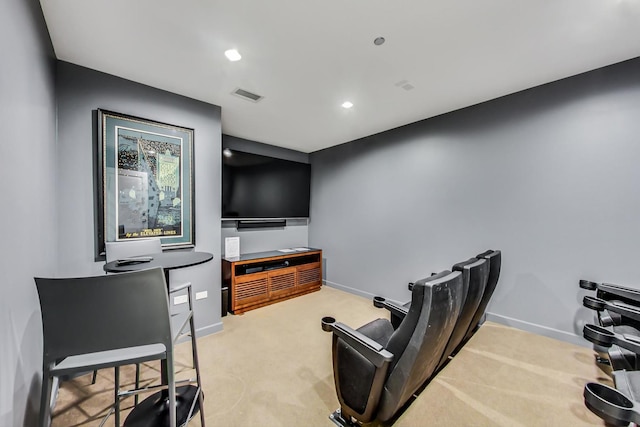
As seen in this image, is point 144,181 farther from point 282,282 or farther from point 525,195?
point 525,195

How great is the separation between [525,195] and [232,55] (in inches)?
131

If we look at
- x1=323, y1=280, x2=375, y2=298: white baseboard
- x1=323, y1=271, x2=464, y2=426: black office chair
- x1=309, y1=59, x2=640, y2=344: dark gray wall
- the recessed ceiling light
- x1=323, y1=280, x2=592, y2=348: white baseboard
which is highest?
the recessed ceiling light

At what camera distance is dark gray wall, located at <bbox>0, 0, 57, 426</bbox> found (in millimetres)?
1088

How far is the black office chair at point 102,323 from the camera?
1.00 metres

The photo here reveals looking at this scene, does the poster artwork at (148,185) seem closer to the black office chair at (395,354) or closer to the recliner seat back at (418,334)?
the black office chair at (395,354)

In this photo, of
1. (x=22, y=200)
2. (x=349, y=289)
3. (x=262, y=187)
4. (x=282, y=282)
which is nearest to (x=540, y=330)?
(x=349, y=289)

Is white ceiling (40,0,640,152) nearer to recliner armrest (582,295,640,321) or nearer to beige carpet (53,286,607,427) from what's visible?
recliner armrest (582,295,640,321)

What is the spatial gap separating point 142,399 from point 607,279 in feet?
13.7

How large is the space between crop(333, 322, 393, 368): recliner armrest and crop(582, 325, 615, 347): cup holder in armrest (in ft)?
4.65

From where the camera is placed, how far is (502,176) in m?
2.86

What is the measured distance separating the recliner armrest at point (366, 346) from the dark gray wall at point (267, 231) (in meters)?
2.92

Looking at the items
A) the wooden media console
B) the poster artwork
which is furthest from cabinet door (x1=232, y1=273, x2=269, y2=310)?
the poster artwork

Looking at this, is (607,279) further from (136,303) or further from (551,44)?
(136,303)

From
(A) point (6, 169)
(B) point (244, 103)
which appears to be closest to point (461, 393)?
(A) point (6, 169)
